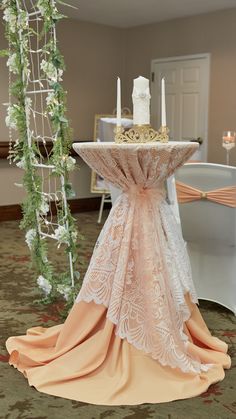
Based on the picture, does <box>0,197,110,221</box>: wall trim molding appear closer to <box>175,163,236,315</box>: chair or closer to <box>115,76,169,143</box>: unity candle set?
<box>175,163,236,315</box>: chair

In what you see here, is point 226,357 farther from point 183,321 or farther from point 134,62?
point 134,62

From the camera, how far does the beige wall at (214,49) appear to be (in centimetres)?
695

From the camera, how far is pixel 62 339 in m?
2.77

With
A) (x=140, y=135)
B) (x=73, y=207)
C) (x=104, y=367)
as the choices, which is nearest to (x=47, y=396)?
(x=104, y=367)

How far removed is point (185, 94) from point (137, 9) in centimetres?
131

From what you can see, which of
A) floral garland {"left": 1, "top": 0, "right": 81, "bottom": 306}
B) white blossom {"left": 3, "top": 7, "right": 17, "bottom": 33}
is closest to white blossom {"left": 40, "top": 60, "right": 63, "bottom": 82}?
floral garland {"left": 1, "top": 0, "right": 81, "bottom": 306}

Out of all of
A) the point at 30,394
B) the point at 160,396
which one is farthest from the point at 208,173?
the point at 30,394

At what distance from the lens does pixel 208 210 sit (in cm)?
357

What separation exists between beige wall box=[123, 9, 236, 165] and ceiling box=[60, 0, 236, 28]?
125 mm

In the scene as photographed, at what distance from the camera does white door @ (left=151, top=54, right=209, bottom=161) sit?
7328mm

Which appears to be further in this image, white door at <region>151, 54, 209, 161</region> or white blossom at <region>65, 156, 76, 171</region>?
white door at <region>151, 54, 209, 161</region>

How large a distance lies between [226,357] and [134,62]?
605 cm
